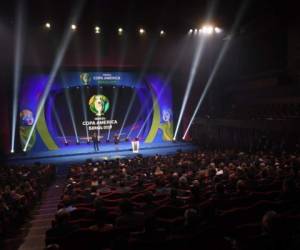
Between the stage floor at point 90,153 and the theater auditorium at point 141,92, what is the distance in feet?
0.23

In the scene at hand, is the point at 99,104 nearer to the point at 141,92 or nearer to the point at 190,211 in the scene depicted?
the point at 141,92

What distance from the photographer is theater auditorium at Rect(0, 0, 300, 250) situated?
13.3m

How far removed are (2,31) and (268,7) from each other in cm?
1606

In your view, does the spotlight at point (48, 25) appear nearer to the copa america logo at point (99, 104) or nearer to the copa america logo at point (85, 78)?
the copa america logo at point (85, 78)

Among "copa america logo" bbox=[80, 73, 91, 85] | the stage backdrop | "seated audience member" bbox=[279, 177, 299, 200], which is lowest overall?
"seated audience member" bbox=[279, 177, 299, 200]

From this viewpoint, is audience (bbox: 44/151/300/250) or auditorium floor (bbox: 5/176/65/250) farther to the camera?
auditorium floor (bbox: 5/176/65/250)

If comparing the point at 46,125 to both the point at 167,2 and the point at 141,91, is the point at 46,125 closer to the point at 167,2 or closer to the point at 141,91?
the point at 141,91

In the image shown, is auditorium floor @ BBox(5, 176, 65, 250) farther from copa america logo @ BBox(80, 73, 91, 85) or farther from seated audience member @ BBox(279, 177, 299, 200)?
copa america logo @ BBox(80, 73, 91, 85)

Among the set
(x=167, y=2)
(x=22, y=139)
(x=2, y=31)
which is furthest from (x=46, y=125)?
(x=167, y=2)

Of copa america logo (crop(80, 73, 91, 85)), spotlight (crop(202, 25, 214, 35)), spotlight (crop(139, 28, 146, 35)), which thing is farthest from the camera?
spotlight (crop(202, 25, 214, 35))

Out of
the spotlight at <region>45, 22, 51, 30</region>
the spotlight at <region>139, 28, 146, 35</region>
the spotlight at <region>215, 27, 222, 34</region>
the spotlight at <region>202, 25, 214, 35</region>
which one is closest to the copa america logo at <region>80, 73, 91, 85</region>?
the spotlight at <region>45, 22, 51, 30</region>

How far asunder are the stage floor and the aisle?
227 inches

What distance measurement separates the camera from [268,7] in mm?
21062

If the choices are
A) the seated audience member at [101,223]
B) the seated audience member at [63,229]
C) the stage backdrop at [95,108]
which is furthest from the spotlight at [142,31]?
the seated audience member at [63,229]
